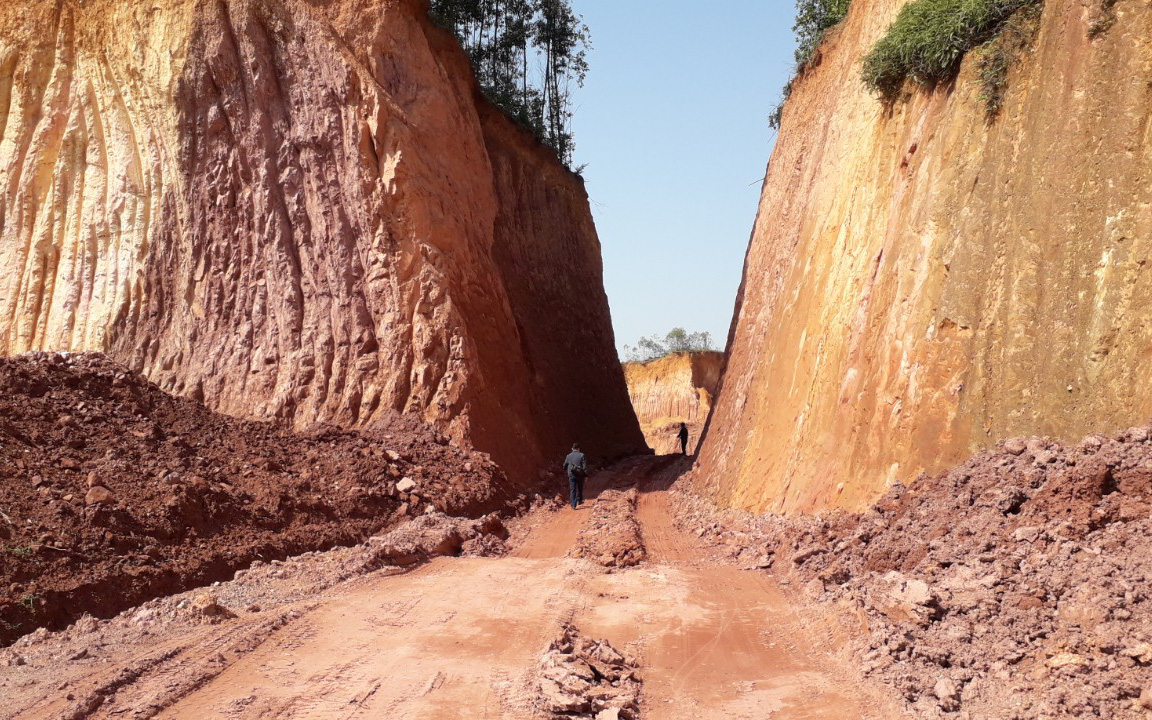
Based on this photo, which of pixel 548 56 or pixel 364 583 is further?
pixel 548 56

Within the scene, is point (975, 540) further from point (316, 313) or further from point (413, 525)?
point (316, 313)

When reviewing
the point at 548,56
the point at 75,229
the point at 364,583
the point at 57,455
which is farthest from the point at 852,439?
the point at 548,56

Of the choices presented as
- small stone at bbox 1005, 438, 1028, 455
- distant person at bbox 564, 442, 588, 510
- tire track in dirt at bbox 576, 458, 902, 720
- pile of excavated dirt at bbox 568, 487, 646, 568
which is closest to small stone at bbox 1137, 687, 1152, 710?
tire track in dirt at bbox 576, 458, 902, 720

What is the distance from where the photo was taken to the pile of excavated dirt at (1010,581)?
4.77 metres

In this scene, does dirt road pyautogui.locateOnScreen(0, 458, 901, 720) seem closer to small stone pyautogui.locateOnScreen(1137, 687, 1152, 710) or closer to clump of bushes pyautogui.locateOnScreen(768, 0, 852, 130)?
small stone pyautogui.locateOnScreen(1137, 687, 1152, 710)

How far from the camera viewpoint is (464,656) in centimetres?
613

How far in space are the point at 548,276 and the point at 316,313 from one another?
918 centimetres

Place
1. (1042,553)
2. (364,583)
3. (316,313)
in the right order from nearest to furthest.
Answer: (1042,553)
(364,583)
(316,313)

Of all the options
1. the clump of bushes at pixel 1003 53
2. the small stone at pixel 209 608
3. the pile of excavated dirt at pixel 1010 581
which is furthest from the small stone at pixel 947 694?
the clump of bushes at pixel 1003 53

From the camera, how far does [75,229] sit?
15727mm

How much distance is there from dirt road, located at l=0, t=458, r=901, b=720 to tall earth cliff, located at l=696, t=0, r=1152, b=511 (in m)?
2.22

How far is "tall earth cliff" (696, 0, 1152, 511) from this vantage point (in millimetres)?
7523

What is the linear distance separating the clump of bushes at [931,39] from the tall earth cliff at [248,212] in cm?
745

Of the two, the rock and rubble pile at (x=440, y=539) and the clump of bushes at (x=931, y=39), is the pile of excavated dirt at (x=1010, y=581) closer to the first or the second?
the rock and rubble pile at (x=440, y=539)
